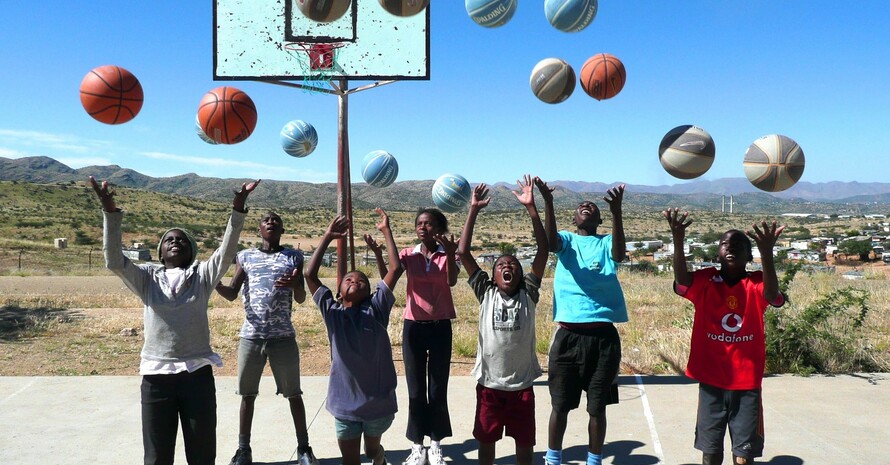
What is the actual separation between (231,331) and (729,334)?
326 inches

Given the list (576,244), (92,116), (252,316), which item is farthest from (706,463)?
(92,116)

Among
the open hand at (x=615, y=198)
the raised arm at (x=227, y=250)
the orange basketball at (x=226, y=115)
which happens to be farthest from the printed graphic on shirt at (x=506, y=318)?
the orange basketball at (x=226, y=115)

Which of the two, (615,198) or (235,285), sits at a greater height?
(615,198)

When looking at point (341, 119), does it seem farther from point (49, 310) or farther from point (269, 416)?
point (49, 310)

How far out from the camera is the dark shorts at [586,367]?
4.43 m

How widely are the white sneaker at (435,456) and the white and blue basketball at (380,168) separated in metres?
3.90

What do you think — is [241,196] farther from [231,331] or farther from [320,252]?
[231,331]

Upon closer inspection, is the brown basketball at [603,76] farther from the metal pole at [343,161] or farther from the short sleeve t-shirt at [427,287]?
the short sleeve t-shirt at [427,287]

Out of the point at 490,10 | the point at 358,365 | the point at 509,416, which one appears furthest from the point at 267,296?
the point at 490,10

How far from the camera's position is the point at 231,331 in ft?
34.5

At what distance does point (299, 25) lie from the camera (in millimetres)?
8422

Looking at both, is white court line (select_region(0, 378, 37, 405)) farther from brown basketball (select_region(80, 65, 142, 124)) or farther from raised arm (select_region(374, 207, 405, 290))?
raised arm (select_region(374, 207, 405, 290))

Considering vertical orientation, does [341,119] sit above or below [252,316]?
above

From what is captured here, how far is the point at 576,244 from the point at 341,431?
1.98m
